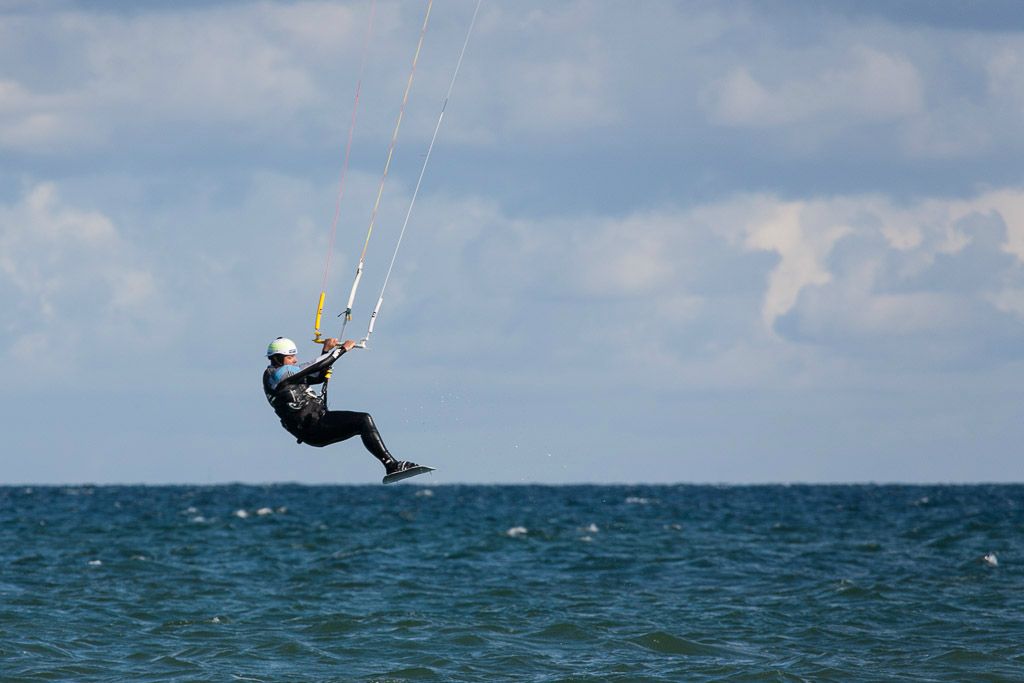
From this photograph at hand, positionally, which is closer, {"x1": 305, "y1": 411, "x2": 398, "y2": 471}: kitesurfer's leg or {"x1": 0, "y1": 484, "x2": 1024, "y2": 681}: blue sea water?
{"x1": 305, "y1": 411, "x2": 398, "y2": 471}: kitesurfer's leg

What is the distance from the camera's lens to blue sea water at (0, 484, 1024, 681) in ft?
75.8

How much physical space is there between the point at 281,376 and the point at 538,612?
502 inches

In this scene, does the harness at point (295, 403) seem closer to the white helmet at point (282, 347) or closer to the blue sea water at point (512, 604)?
the white helmet at point (282, 347)

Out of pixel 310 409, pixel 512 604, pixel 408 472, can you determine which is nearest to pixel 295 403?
pixel 310 409

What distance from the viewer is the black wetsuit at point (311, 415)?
58.4ft

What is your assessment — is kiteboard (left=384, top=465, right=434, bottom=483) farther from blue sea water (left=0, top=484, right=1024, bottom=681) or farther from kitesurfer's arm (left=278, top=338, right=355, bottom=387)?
blue sea water (left=0, top=484, right=1024, bottom=681)

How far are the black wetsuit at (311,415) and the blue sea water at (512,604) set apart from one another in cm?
569

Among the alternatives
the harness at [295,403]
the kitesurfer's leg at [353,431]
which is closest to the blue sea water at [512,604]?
the kitesurfer's leg at [353,431]

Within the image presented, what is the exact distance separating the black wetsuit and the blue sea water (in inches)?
224

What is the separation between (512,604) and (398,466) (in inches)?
515

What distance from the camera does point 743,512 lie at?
6962 cm

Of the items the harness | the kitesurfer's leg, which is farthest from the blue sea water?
the harness

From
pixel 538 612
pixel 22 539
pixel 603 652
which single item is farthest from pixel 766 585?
pixel 22 539

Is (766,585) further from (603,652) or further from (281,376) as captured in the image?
(281,376)
